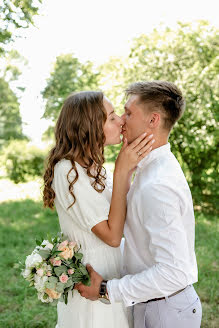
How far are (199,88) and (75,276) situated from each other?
6.21m

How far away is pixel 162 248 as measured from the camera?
1953mm

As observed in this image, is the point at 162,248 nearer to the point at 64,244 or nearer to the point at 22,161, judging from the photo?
the point at 64,244

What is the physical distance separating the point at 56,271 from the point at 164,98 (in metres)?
1.20

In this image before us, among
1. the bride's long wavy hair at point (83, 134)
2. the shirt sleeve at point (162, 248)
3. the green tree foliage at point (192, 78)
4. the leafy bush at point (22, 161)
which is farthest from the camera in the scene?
the leafy bush at point (22, 161)

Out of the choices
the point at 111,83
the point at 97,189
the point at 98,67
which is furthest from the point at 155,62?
the point at 97,189

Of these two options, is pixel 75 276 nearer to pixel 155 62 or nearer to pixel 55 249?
pixel 55 249

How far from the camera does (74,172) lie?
2238 millimetres

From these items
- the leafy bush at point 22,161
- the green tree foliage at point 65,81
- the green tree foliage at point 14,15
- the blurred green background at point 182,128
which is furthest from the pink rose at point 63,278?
the leafy bush at point 22,161

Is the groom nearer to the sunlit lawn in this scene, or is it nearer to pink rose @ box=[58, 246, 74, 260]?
pink rose @ box=[58, 246, 74, 260]

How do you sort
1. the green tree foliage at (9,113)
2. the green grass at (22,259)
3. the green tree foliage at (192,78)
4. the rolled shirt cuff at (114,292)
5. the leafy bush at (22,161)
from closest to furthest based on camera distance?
the rolled shirt cuff at (114,292) → the green grass at (22,259) → the green tree foliage at (192,78) → the leafy bush at (22,161) → the green tree foliage at (9,113)

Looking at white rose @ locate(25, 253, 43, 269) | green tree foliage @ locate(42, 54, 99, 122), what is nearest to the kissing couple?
white rose @ locate(25, 253, 43, 269)

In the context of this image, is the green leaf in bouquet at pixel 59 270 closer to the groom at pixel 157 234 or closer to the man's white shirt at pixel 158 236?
the groom at pixel 157 234

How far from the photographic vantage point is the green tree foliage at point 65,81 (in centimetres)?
1048

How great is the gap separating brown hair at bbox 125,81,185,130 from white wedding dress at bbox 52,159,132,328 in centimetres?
58
